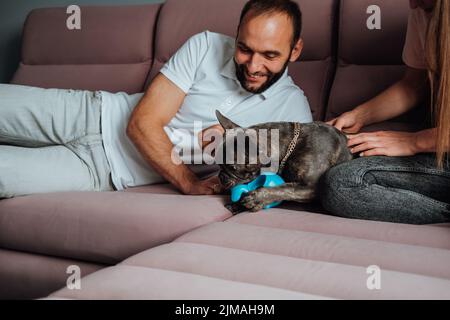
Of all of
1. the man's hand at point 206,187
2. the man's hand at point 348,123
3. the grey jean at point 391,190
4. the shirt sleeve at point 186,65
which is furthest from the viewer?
the shirt sleeve at point 186,65

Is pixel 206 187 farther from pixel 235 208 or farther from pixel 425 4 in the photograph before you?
pixel 425 4

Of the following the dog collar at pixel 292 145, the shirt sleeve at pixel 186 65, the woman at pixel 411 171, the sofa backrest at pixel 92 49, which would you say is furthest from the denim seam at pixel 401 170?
the sofa backrest at pixel 92 49

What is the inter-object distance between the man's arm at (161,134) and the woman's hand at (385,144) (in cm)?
50

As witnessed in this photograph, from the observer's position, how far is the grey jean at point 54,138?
1.82 meters

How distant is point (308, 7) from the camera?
7.55 feet

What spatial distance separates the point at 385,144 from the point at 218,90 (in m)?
0.71

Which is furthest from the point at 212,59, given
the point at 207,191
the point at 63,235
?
the point at 63,235

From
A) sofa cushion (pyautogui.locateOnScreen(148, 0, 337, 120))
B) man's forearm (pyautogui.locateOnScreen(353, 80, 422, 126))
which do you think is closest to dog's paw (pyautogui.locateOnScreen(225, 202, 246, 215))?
man's forearm (pyautogui.locateOnScreen(353, 80, 422, 126))

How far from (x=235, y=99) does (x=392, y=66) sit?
672mm

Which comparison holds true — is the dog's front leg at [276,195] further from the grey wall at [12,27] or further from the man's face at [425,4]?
the grey wall at [12,27]

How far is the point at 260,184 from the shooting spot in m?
1.65

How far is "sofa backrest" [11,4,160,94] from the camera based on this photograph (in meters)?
2.71

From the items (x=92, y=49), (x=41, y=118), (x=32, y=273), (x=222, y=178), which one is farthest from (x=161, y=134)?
(x=92, y=49)

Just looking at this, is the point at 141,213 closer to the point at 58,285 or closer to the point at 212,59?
the point at 58,285
